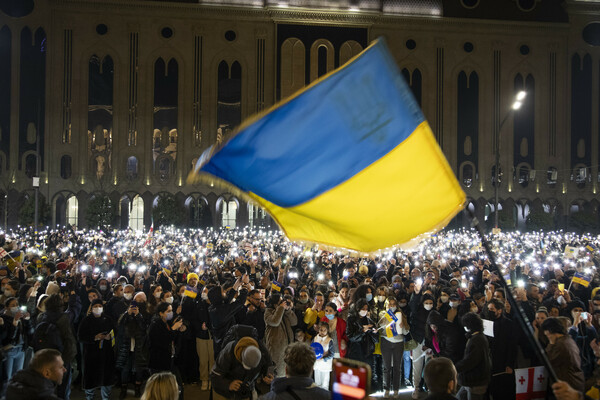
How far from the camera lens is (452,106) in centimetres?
4747

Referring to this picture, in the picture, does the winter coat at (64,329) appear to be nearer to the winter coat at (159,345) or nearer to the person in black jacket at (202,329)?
the winter coat at (159,345)

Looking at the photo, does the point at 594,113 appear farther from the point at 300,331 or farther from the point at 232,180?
the point at 232,180

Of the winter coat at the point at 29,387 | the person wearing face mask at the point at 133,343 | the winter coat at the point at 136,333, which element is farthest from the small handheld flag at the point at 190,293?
the winter coat at the point at 29,387

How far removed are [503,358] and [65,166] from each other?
42.8 m

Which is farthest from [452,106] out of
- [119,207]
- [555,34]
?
[119,207]

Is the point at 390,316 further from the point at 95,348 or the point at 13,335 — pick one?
the point at 13,335

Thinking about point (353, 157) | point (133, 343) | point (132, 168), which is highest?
point (132, 168)

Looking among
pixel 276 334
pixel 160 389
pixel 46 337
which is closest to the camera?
pixel 160 389

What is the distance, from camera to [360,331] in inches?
332

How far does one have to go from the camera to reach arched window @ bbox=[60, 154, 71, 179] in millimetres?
43406

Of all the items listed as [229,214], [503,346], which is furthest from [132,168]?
[503,346]

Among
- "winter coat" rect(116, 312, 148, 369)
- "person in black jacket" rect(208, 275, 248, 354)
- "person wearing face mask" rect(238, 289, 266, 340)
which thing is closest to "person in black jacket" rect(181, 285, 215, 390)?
"person in black jacket" rect(208, 275, 248, 354)

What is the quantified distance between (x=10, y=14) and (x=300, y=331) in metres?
45.2

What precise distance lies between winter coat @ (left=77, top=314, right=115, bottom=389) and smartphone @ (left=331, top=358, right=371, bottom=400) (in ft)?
19.7
